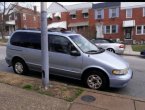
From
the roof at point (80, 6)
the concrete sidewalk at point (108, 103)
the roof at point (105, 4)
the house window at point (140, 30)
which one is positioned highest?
the roof at point (80, 6)

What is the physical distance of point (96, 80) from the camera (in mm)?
6566

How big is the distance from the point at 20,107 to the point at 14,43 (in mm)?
4095

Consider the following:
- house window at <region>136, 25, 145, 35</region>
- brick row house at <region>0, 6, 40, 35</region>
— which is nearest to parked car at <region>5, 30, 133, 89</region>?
house window at <region>136, 25, 145, 35</region>

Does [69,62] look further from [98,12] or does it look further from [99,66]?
[98,12]

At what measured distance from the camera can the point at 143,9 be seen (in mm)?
32281

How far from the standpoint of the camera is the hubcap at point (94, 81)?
6.53m

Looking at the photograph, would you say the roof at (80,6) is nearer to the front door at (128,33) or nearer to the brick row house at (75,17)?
the brick row house at (75,17)

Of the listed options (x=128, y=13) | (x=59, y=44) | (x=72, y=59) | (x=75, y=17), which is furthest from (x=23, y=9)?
(x=72, y=59)

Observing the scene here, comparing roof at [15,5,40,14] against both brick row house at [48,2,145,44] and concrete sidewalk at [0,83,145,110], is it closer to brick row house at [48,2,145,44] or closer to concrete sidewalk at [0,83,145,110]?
brick row house at [48,2,145,44]

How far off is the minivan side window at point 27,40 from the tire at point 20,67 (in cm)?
63

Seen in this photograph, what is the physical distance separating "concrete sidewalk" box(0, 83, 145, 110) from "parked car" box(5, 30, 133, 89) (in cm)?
79

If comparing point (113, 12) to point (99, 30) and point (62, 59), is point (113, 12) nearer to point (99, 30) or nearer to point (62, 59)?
point (99, 30)

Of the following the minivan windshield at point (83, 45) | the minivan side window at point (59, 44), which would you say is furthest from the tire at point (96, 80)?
the minivan side window at point (59, 44)

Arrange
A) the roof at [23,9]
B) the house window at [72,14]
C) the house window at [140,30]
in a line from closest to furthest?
the house window at [140,30] → the house window at [72,14] → the roof at [23,9]
